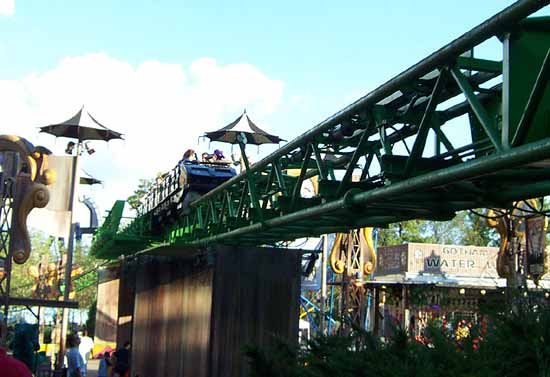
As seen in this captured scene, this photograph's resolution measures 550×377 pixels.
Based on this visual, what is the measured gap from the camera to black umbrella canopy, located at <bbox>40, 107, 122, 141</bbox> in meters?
27.8

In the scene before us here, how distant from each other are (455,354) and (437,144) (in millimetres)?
3441

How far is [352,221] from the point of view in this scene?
993cm

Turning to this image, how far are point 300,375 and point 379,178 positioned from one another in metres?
3.16

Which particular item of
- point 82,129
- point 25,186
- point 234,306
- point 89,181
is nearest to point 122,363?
point 25,186

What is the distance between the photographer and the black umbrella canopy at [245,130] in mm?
A: 25417

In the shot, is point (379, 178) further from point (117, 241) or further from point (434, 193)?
point (117, 241)

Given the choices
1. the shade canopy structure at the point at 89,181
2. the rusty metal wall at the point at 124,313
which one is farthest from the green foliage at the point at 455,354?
the shade canopy structure at the point at 89,181

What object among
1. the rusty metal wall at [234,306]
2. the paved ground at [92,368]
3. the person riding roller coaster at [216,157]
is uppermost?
the person riding roller coaster at [216,157]

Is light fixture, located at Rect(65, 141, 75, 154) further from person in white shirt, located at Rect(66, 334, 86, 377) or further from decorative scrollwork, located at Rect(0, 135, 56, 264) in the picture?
person in white shirt, located at Rect(66, 334, 86, 377)

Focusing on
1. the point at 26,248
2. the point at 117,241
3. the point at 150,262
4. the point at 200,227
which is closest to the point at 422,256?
the point at 117,241

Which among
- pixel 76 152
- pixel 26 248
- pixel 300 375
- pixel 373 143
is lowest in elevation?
pixel 300 375

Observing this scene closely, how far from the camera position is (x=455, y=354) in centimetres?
451

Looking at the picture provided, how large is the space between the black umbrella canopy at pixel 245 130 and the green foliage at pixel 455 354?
65.5 ft

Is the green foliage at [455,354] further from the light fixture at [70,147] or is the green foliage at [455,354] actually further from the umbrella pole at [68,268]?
the light fixture at [70,147]
